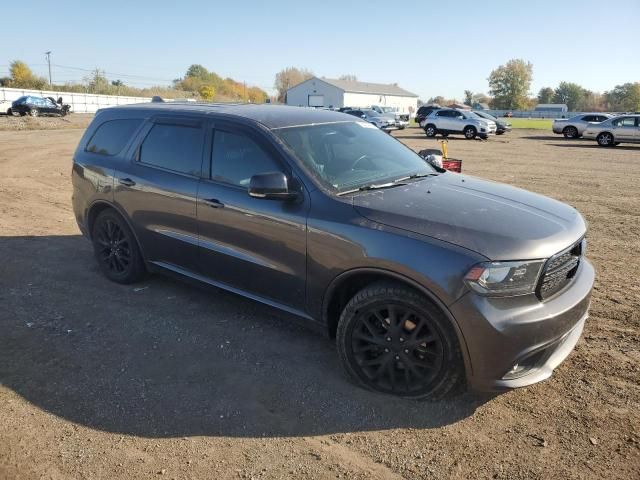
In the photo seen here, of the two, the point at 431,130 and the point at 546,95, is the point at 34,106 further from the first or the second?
the point at 546,95

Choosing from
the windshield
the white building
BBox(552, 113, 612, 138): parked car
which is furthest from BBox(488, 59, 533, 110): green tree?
the windshield

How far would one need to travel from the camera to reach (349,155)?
409 cm

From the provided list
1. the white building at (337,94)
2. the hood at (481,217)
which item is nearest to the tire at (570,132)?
the hood at (481,217)

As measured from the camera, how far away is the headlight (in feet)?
9.32

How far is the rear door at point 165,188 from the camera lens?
4344 mm

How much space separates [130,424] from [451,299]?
2058mm

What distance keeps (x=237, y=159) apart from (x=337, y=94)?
85144 millimetres

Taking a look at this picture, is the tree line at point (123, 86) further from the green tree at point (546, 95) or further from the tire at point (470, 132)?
the green tree at point (546, 95)

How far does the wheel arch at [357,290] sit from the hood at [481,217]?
32cm

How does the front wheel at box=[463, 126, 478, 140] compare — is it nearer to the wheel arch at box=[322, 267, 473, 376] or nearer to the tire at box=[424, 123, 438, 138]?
the tire at box=[424, 123, 438, 138]

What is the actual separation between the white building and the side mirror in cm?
7980

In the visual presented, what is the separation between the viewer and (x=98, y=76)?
79.5 metres

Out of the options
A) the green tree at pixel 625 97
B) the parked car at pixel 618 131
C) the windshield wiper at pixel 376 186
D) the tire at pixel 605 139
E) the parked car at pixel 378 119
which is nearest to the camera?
the windshield wiper at pixel 376 186

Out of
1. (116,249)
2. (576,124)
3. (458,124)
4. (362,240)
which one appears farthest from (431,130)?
(362,240)
